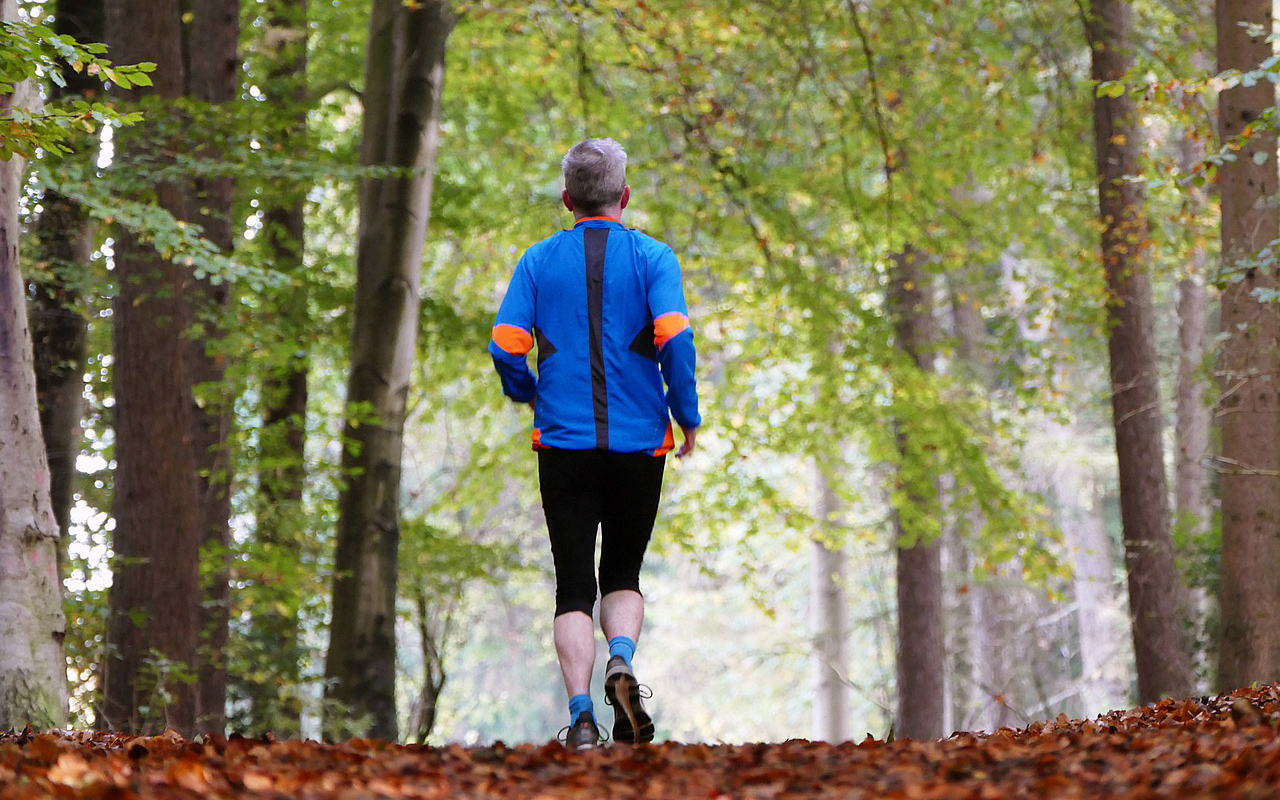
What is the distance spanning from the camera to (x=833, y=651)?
20328mm

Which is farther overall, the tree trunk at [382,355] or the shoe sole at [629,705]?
the tree trunk at [382,355]

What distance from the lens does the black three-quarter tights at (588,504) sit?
470 cm

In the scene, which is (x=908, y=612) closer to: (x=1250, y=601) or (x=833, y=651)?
(x=833, y=651)

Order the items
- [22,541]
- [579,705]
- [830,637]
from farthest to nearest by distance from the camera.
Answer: [830,637] < [22,541] < [579,705]

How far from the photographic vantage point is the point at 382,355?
1017cm

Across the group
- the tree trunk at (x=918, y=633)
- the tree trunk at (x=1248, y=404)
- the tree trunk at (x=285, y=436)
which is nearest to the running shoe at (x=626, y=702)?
the tree trunk at (x=1248, y=404)

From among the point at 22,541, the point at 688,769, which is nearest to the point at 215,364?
the point at 22,541

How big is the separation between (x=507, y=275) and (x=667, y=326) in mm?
11557

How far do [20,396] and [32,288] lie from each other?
18.0 feet

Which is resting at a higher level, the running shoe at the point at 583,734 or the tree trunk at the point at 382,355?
the tree trunk at the point at 382,355

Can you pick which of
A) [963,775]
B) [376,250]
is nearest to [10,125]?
[963,775]

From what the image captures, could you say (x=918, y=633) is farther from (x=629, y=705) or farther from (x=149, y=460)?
(x=629, y=705)

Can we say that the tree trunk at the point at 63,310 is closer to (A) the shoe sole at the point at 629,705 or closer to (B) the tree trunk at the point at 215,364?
(B) the tree trunk at the point at 215,364

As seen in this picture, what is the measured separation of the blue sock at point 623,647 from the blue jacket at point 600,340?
27.0 inches
